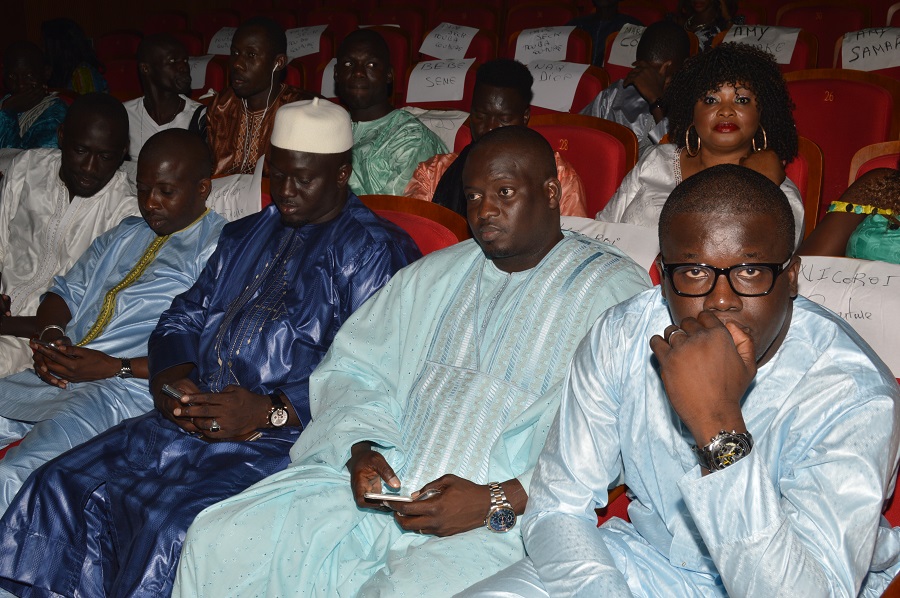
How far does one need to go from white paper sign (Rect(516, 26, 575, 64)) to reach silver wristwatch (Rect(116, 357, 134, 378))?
11.8 ft

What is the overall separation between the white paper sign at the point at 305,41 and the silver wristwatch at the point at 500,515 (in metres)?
5.57

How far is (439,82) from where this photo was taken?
537 centimetres

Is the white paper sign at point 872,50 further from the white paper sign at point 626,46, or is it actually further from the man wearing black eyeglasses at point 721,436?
the man wearing black eyeglasses at point 721,436

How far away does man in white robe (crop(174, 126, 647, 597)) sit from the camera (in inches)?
82.4

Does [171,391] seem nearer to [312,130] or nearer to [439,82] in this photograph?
[312,130]

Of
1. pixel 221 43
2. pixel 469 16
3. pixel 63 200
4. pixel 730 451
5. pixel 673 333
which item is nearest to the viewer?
pixel 730 451

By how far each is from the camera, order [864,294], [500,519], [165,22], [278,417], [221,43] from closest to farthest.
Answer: [500,519]
[864,294]
[278,417]
[221,43]
[165,22]

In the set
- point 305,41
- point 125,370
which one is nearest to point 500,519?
point 125,370

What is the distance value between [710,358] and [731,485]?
21 centimetres

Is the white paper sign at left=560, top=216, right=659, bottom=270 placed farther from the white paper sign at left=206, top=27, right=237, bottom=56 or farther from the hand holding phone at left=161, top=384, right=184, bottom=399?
the white paper sign at left=206, top=27, right=237, bottom=56

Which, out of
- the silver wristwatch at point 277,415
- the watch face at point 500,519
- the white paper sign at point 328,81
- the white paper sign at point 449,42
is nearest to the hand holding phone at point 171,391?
the silver wristwatch at point 277,415

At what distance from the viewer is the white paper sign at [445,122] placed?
4926 mm

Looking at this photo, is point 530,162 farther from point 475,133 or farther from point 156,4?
point 156,4

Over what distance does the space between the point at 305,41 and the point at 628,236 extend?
4845 millimetres
